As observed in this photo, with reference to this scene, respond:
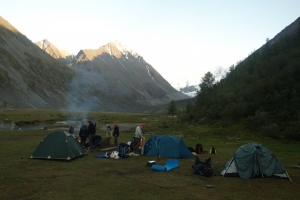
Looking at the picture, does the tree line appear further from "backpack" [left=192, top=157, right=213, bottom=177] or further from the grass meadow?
the grass meadow

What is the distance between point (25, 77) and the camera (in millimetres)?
155500

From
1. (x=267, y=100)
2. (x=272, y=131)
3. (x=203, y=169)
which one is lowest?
(x=203, y=169)

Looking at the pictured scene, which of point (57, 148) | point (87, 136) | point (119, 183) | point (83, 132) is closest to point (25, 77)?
point (87, 136)

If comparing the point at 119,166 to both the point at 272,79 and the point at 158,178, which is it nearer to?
the point at 158,178

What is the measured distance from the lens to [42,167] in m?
15.3

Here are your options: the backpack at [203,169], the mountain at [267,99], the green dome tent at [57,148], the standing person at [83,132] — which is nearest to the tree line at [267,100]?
the mountain at [267,99]

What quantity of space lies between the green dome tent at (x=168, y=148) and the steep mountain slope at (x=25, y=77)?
117m

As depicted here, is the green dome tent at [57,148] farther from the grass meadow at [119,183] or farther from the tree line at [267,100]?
the tree line at [267,100]

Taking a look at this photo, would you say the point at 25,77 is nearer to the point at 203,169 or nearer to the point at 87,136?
the point at 87,136

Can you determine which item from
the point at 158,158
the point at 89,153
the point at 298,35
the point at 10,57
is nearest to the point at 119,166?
the point at 158,158

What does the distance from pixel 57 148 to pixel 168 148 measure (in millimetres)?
7685

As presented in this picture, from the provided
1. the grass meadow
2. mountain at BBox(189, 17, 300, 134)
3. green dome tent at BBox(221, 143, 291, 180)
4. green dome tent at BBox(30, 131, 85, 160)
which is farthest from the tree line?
green dome tent at BBox(30, 131, 85, 160)

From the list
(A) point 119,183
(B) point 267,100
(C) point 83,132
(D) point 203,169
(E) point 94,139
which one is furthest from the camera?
(B) point 267,100

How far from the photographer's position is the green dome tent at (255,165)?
46.9 ft
